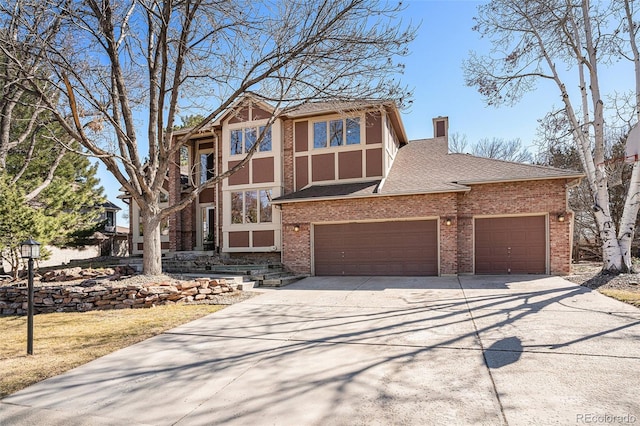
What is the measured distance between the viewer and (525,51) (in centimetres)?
1180

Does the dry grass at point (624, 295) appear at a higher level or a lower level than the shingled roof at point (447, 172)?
lower

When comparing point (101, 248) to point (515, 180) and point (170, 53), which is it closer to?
point (170, 53)

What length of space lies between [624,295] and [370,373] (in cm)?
698

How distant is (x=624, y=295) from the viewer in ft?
24.6

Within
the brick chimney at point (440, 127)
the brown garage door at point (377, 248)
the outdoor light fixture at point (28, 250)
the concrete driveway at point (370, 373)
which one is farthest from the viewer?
the brick chimney at point (440, 127)

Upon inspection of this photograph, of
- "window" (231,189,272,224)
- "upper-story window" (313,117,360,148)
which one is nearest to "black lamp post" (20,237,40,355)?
"window" (231,189,272,224)

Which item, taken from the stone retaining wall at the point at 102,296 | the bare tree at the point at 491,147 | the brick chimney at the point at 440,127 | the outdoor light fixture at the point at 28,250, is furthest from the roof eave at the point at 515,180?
the bare tree at the point at 491,147

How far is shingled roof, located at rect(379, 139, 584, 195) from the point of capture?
10984 millimetres

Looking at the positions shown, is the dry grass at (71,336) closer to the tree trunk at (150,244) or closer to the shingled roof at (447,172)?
the tree trunk at (150,244)

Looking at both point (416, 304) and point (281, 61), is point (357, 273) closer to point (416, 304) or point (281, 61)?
point (416, 304)

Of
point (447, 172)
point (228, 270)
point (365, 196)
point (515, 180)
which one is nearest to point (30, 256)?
point (228, 270)

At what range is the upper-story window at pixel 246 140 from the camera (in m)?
14.0

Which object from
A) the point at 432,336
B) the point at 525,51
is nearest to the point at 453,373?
the point at 432,336

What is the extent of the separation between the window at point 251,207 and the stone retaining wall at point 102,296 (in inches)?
208
